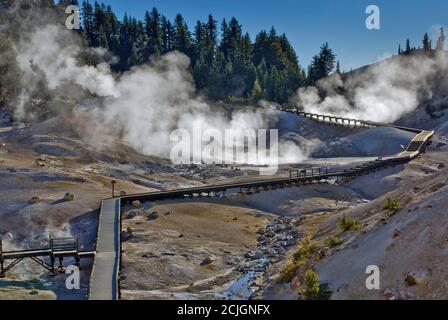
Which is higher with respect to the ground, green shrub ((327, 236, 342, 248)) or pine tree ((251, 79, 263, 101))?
pine tree ((251, 79, 263, 101))

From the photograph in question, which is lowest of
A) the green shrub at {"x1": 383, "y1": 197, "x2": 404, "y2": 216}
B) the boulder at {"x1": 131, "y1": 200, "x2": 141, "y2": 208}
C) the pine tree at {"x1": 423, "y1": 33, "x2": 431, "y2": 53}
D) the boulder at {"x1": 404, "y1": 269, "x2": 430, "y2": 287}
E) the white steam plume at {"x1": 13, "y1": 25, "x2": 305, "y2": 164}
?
the boulder at {"x1": 404, "y1": 269, "x2": 430, "y2": 287}

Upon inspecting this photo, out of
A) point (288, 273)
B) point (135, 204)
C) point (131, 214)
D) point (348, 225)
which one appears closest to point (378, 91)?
point (135, 204)

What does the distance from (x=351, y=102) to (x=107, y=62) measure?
46.9m

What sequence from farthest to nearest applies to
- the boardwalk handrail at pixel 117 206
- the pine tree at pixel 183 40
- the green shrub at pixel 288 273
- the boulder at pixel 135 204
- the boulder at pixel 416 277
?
the pine tree at pixel 183 40 → the boulder at pixel 135 204 → the green shrub at pixel 288 273 → the boardwalk handrail at pixel 117 206 → the boulder at pixel 416 277

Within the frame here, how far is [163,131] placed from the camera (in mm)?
66500

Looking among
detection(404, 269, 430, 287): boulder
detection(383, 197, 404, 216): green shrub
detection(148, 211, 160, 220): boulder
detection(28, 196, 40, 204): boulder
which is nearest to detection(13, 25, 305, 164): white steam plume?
detection(28, 196, 40, 204): boulder

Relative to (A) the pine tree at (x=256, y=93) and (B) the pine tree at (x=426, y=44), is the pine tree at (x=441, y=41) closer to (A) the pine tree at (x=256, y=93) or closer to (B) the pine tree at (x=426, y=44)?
(B) the pine tree at (x=426, y=44)

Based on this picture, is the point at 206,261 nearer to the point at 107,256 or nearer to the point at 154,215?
the point at 107,256

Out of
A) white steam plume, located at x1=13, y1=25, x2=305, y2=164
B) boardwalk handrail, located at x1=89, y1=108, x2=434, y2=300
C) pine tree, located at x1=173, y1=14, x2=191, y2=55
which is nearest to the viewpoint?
boardwalk handrail, located at x1=89, y1=108, x2=434, y2=300

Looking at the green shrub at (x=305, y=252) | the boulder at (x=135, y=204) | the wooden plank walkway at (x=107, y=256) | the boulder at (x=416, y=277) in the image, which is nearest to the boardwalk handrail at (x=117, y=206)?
the wooden plank walkway at (x=107, y=256)

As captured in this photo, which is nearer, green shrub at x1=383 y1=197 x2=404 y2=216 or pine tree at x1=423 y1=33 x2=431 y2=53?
green shrub at x1=383 y1=197 x2=404 y2=216

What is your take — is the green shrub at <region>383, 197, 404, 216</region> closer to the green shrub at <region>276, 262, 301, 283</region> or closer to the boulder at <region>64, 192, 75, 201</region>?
the green shrub at <region>276, 262, 301, 283</region>

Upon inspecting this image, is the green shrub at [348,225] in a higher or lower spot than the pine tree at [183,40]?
lower

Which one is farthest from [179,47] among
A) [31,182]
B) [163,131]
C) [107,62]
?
[31,182]
